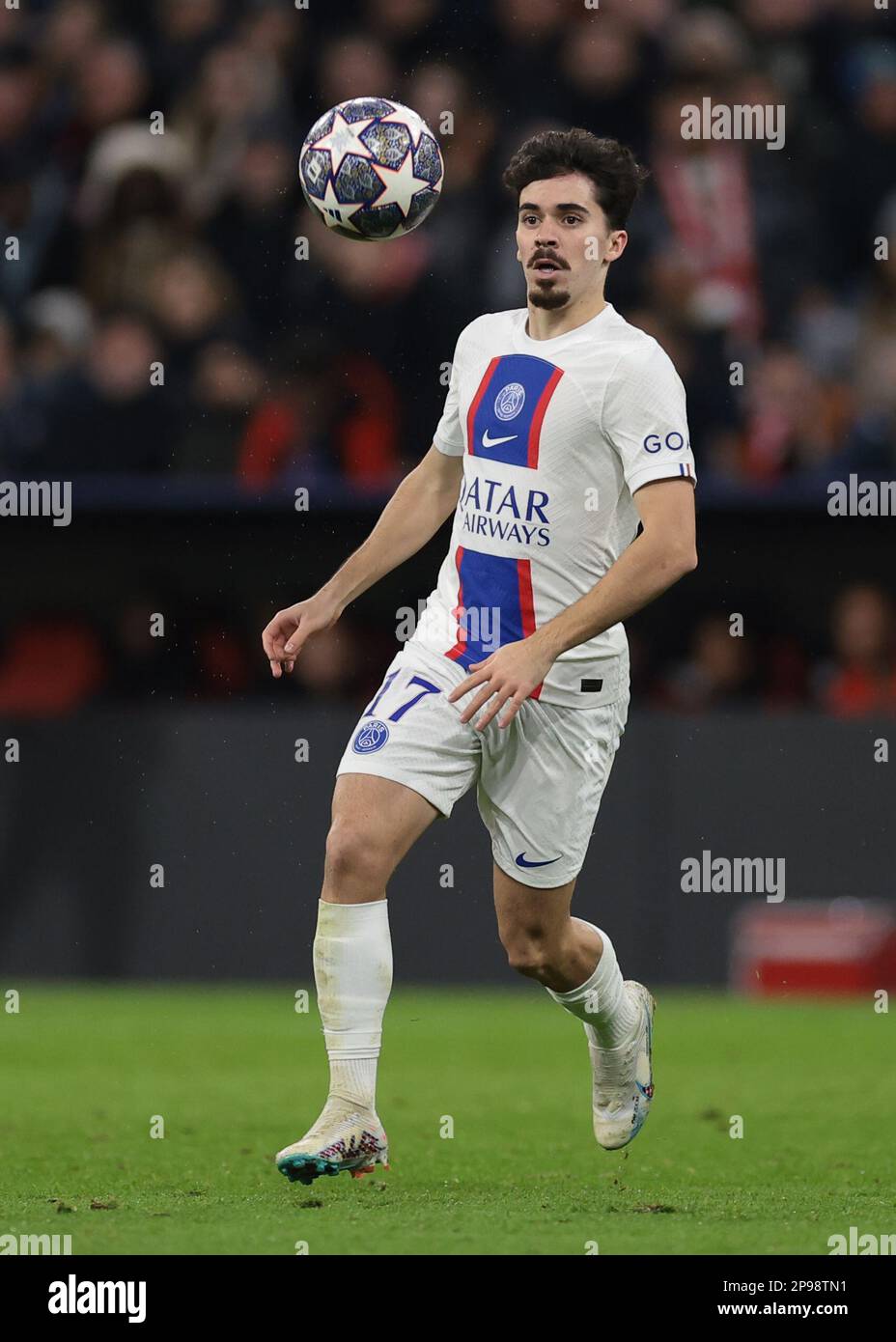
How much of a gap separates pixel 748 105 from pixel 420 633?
7770 millimetres

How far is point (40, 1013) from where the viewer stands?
11.0 meters

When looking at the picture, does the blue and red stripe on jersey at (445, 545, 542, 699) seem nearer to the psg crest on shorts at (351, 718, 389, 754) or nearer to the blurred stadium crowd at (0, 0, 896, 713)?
the psg crest on shorts at (351, 718, 389, 754)

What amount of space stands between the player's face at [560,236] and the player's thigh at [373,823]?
1347 millimetres

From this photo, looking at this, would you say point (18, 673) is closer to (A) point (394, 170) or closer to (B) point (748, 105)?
(B) point (748, 105)

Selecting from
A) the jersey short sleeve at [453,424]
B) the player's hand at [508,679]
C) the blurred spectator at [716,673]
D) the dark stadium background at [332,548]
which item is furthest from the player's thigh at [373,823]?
the blurred spectator at [716,673]

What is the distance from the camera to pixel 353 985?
5.80 m

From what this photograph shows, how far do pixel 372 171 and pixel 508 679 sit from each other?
5.75 ft

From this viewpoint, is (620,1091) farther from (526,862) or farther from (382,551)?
(382,551)

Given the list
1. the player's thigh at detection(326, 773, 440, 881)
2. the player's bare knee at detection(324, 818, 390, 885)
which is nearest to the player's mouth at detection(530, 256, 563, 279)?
the player's thigh at detection(326, 773, 440, 881)

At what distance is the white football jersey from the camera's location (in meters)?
5.91

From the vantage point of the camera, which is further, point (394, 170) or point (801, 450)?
point (801, 450)

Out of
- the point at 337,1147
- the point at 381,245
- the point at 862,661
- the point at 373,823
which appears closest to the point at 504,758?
the point at 373,823
